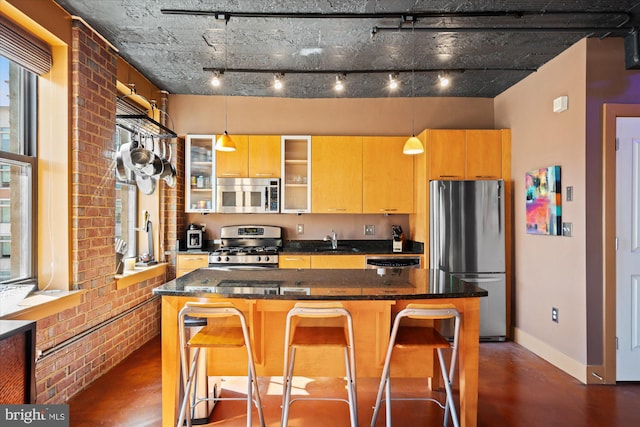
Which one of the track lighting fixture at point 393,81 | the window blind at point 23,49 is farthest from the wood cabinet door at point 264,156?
the window blind at point 23,49

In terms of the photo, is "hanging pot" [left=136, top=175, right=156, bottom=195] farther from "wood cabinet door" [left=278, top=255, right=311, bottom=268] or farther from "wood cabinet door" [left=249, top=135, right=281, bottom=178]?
"wood cabinet door" [left=278, top=255, right=311, bottom=268]

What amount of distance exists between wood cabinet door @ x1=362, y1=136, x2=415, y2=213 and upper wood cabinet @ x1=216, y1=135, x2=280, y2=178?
1135 millimetres

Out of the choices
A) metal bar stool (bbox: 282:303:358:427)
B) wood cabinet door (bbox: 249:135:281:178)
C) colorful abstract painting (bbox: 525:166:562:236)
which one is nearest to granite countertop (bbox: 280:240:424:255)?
wood cabinet door (bbox: 249:135:281:178)

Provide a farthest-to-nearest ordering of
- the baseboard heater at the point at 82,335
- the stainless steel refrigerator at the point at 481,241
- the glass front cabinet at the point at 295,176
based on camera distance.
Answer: the glass front cabinet at the point at 295,176 → the stainless steel refrigerator at the point at 481,241 → the baseboard heater at the point at 82,335

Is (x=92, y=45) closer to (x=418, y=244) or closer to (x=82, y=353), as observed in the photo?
(x=82, y=353)

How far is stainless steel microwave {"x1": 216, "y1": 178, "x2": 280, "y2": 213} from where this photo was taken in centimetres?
456

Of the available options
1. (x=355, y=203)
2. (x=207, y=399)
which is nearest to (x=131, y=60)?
(x=355, y=203)

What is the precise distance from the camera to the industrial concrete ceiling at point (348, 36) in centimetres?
264

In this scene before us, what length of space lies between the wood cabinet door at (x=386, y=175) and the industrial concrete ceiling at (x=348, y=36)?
73 cm

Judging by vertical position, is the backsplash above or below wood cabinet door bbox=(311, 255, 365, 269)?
above

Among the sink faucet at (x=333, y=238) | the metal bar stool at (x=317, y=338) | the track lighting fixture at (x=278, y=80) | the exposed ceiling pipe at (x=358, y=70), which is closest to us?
the metal bar stool at (x=317, y=338)

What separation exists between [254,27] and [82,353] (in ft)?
9.48

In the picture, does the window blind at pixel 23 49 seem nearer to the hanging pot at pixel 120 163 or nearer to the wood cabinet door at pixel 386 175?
the hanging pot at pixel 120 163

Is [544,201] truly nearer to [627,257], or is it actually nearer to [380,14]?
[627,257]
